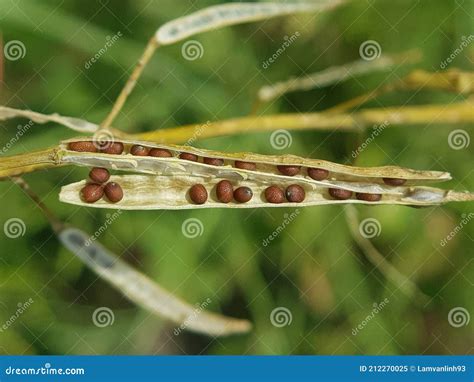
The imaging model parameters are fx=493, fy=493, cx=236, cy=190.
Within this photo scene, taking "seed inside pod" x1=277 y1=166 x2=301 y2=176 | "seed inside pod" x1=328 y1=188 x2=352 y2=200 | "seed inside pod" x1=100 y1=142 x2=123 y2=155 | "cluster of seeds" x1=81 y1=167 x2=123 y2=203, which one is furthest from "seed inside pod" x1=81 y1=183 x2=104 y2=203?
"seed inside pod" x1=328 y1=188 x2=352 y2=200

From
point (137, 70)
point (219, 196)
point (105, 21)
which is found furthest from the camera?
point (105, 21)

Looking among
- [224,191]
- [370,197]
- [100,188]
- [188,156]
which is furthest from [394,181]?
[100,188]

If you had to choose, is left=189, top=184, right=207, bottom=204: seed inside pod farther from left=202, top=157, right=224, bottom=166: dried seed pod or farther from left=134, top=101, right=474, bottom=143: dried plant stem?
left=134, top=101, right=474, bottom=143: dried plant stem

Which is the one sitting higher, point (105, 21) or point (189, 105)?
point (105, 21)

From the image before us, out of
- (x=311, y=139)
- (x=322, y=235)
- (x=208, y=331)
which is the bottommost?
(x=208, y=331)

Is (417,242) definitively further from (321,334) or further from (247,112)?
(247,112)

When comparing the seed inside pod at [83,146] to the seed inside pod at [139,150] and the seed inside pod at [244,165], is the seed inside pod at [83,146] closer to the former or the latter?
the seed inside pod at [139,150]

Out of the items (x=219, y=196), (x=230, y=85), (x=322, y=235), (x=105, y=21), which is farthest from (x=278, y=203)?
(x=105, y=21)
